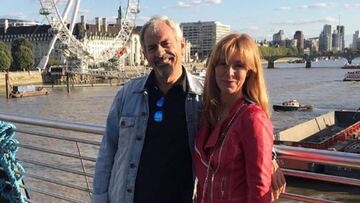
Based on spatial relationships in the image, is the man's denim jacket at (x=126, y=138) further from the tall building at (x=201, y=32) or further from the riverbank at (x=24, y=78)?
the tall building at (x=201, y=32)

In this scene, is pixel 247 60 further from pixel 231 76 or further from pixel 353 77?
pixel 353 77

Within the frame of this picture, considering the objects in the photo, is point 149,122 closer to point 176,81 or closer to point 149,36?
point 176,81

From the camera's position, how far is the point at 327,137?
15859mm

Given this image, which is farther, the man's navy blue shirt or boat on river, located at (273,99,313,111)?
boat on river, located at (273,99,313,111)

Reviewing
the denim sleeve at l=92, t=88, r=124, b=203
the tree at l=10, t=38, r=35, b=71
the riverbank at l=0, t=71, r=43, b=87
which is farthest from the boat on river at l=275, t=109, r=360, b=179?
the tree at l=10, t=38, r=35, b=71

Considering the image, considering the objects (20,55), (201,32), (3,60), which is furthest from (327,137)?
(201,32)

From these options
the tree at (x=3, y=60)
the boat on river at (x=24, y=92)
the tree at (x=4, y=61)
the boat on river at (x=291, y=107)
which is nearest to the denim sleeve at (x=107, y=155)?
the boat on river at (x=291, y=107)

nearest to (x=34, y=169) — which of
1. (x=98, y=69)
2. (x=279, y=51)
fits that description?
(x=98, y=69)

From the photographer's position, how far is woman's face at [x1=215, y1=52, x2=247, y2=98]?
1362 mm

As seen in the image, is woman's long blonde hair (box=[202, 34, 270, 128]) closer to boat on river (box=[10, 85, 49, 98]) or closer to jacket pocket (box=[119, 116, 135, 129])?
jacket pocket (box=[119, 116, 135, 129])

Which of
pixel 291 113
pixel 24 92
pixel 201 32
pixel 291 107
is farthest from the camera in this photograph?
pixel 201 32

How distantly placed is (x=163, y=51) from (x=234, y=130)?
36cm

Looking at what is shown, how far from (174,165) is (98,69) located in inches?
2299

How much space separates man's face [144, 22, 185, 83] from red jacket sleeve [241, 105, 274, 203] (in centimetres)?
36
